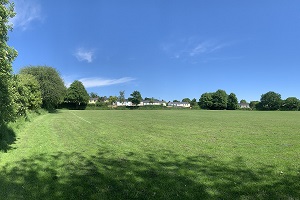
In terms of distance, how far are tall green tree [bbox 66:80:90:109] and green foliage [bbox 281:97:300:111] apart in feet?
381

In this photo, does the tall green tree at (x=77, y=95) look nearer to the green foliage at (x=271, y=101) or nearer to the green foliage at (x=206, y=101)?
the green foliage at (x=206, y=101)

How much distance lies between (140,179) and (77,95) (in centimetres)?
10938

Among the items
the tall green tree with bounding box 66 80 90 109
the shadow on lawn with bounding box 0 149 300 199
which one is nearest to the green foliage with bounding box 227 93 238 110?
the tall green tree with bounding box 66 80 90 109

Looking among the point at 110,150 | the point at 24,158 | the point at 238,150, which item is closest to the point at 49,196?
the point at 24,158

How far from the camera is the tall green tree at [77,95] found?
368 feet

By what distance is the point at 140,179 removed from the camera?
798 centimetres

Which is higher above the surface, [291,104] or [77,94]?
[77,94]

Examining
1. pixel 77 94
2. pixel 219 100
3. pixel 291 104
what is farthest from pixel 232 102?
pixel 77 94

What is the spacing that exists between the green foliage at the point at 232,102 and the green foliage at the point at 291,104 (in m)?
28.1

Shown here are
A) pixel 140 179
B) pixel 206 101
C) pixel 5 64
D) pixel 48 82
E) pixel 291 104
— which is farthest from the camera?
pixel 206 101

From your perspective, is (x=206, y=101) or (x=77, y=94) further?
(x=206, y=101)

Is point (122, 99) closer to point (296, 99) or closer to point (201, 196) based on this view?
point (296, 99)

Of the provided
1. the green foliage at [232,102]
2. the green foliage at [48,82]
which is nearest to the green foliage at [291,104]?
the green foliage at [232,102]

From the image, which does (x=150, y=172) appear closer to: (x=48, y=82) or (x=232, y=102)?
(x=48, y=82)
